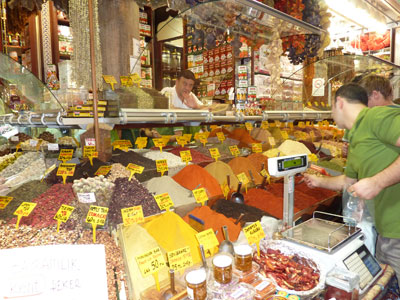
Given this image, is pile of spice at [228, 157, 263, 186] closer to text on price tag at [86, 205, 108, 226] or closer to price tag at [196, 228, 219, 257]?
price tag at [196, 228, 219, 257]

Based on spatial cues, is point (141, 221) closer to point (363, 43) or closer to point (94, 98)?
point (94, 98)

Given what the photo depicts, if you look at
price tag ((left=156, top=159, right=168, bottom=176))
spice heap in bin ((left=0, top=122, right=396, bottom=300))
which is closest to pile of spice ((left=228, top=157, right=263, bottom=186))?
spice heap in bin ((left=0, top=122, right=396, bottom=300))

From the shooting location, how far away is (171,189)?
1.82 meters

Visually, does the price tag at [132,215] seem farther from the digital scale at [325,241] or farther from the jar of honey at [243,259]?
the digital scale at [325,241]

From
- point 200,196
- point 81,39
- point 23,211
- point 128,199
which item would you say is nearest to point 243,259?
point 200,196

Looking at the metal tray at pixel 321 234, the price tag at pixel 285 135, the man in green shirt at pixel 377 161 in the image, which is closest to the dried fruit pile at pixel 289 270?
the metal tray at pixel 321 234

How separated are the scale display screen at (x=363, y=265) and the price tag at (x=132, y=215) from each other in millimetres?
948

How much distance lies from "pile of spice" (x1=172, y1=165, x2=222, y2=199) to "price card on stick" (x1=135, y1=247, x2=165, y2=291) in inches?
32.4

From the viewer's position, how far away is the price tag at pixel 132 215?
4.47 feet

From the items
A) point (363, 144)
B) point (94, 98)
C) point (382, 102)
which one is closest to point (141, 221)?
point (94, 98)

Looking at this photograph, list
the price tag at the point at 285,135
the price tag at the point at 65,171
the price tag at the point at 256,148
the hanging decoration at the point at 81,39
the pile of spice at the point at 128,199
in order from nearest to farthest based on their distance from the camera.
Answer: the pile of spice at the point at 128,199, the price tag at the point at 65,171, the hanging decoration at the point at 81,39, the price tag at the point at 256,148, the price tag at the point at 285,135

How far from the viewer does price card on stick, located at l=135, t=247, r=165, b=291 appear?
1.01m

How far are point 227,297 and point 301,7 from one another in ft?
7.48

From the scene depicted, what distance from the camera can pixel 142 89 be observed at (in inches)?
83.9
